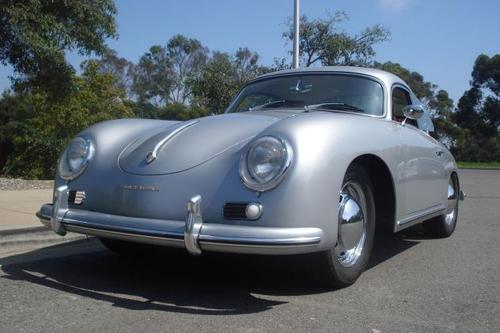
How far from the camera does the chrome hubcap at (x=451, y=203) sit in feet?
19.4

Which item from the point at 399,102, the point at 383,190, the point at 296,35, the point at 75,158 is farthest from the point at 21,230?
the point at 296,35

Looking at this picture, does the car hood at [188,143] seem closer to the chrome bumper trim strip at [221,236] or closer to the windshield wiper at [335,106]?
the chrome bumper trim strip at [221,236]

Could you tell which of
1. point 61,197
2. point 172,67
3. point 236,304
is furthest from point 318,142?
point 172,67

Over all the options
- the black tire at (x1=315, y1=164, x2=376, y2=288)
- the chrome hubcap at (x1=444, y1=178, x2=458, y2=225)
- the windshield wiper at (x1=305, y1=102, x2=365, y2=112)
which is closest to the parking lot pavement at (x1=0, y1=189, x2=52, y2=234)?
→ the windshield wiper at (x1=305, y1=102, x2=365, y2=112)

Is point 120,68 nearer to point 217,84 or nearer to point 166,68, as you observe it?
point 166,68

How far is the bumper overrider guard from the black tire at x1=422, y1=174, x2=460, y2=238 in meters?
3.04

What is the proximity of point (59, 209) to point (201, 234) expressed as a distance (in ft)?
3.67

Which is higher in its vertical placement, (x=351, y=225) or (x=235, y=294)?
(x=351, y=225)

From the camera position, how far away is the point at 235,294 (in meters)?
3.53

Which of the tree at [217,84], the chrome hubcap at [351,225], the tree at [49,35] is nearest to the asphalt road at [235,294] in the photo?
the chrome hubcap at [351,225]

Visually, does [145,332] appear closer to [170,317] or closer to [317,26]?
[170,317]

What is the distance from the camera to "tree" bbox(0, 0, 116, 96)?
9523 mm

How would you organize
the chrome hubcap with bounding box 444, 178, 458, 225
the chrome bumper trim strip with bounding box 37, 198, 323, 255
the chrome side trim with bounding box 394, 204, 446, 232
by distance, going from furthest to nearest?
the chrome hubcap with bounding box 444, 178, 458, 225 → the chrome side trim with bounding box 394, 204, 446, 232 → the chrome bumper trim strip with bounding box 37, 198, 323, 255

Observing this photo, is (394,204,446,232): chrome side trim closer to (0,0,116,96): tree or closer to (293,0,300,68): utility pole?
(0,0,116,96): tree
